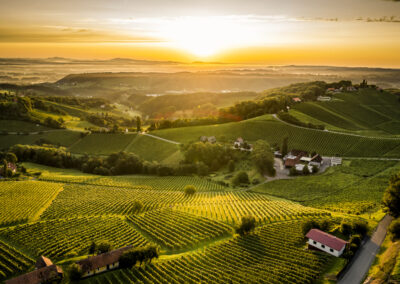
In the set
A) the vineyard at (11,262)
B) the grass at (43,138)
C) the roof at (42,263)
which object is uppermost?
the roof at (42,263)

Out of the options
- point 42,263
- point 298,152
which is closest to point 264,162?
point 298,152

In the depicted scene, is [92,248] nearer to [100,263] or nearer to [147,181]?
[100,263]

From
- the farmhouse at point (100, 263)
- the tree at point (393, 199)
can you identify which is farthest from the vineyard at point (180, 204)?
the farmhouse at point (100, 263)

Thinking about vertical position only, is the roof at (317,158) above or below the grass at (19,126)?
above

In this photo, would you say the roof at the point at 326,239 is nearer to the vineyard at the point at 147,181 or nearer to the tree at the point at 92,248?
the tree at the point at 92,248

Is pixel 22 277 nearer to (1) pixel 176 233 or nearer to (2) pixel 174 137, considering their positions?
(1) pixel 176 233

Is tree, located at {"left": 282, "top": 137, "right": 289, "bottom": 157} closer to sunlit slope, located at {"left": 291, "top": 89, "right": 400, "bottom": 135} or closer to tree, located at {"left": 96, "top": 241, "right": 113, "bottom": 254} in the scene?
sunlit slope, located at {"left": 291, "top": 89, "right": 400, "bottom": 135}

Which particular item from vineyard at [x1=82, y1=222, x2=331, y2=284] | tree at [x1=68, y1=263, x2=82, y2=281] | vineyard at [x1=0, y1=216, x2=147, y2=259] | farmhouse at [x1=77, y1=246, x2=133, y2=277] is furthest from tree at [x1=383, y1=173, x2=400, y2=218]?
tree at [x1=68, y1=263, x2=82, y2=281]
